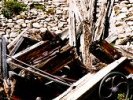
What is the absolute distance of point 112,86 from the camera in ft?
26.5

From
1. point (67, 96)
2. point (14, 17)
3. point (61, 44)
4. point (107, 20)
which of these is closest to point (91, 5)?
point (107, 20)

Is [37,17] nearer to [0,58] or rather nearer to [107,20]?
[107,20]

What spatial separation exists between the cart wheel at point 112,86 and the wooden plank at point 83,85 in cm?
14

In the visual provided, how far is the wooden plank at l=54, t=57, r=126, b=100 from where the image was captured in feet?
24.5

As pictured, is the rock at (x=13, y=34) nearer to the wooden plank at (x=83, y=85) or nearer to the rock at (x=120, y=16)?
the rock at (x=120, y=16)

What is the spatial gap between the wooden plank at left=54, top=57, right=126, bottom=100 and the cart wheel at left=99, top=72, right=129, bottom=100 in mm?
139

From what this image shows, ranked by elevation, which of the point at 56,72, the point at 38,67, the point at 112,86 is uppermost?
the point at 38,67

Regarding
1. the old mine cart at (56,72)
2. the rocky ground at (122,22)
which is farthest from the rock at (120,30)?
the old mine cart at (56,72)

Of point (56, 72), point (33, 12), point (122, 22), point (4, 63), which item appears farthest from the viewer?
point (33, 12)

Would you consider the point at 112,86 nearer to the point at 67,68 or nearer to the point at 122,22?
the point at 67,68

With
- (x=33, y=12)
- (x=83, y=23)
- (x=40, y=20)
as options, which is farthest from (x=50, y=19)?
(x=83, y=23)

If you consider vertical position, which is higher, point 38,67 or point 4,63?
point 4,63

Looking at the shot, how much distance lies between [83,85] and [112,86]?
2.34 ft

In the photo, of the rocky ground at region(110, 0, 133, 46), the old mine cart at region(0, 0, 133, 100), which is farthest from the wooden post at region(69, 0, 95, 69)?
the rocky ground at region(110, 0, 133, 46)
